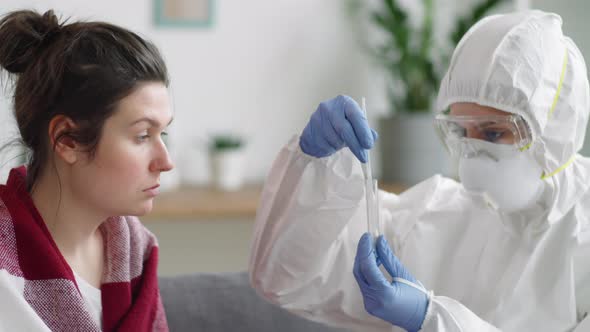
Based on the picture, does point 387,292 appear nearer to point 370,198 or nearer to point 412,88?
point 370,198

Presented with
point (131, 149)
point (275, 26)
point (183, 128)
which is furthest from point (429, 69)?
point (131, 149)

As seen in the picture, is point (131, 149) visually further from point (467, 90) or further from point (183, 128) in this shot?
point (183, 128)

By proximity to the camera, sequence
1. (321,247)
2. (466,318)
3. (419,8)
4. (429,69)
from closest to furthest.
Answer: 1. (466,318)
2. (321,247)
3. (429,69)
4. (419,8)

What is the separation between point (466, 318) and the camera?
4.73 ft

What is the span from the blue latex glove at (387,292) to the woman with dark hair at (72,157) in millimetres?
407

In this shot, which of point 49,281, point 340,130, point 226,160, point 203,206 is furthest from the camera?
point 226,160

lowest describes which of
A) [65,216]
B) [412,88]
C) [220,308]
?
[220,308]

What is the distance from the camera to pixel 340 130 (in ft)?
4.84

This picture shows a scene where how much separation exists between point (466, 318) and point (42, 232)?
0.80 m

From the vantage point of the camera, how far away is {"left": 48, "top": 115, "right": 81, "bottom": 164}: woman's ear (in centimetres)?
131

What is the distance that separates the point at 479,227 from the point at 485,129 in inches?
11.0

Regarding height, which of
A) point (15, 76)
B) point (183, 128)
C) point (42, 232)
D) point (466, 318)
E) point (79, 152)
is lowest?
point (183, 128)

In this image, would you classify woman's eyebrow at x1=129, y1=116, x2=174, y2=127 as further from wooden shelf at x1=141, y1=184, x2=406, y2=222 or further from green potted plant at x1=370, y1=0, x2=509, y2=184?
green potted plant at x1=370, y1=0, x2=509, y2=184

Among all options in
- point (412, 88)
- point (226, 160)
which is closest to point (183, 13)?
point (226, 160)
